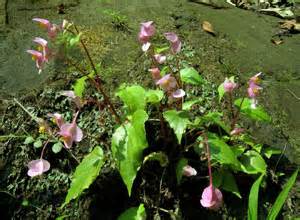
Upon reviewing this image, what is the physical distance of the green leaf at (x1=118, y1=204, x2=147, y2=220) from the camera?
6.49 ft

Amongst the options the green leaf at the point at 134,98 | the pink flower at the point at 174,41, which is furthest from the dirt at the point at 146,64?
the pink flower at the point at 174,41

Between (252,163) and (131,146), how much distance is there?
2.11 feet

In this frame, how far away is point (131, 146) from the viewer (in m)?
1.88

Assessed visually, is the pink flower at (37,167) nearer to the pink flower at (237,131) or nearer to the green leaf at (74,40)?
the green leaf at (74,40)

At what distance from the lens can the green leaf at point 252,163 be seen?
2064mm

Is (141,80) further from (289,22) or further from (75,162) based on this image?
(289,22)

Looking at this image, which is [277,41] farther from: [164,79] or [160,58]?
[164,79]

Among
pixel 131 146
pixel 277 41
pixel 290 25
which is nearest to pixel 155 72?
pixel 131 146

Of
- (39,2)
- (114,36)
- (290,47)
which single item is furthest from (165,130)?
(39,2)

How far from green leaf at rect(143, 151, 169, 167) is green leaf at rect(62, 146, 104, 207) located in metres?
0.23

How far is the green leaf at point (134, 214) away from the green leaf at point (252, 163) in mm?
535

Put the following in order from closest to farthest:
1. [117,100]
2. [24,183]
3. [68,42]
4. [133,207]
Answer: [68,42], [133,207], [24,183], [117,100]

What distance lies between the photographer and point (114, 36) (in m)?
3.06

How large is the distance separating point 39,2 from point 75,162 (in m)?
1.76
